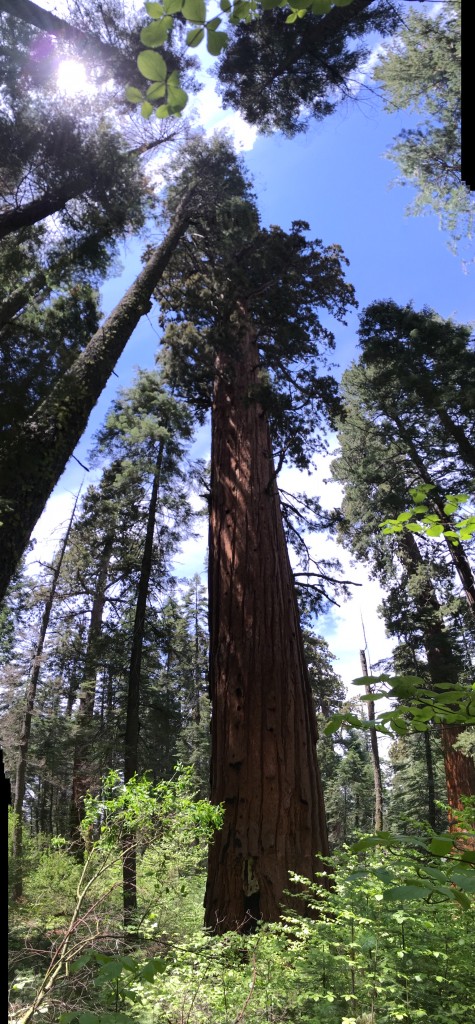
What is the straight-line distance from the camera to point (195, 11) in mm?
907

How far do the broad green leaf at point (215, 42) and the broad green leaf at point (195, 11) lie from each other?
3cm

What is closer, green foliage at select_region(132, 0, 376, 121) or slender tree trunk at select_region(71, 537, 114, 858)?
green foliage at select_region(132, 0, 376, 121)

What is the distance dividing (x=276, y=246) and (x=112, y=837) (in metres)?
8.53

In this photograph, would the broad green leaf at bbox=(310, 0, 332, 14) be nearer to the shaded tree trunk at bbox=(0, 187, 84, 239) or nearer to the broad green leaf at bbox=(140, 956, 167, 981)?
the broad green leaf at bbox=(140, 956, 167, 981)

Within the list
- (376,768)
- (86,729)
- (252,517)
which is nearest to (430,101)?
(252,517)

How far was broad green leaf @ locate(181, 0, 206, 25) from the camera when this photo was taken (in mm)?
892

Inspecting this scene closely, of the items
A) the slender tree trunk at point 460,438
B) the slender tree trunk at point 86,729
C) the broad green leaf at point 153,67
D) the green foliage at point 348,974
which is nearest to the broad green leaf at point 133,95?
the broad green leaf at point 153,67

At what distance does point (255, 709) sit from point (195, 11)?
539 cm

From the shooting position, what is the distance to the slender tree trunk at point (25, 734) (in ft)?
39.8

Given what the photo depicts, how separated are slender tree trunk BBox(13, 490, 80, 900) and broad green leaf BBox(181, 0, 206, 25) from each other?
14.6 meters

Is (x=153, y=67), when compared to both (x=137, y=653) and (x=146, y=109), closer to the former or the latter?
(x=146, y=109)

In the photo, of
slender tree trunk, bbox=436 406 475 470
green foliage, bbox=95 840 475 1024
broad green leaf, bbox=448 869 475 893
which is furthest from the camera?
slender tree trunk, bbox=436 406 475 470

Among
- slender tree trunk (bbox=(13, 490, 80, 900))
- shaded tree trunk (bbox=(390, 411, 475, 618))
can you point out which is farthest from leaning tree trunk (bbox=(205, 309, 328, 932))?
slender tree trunk (bbox=(13, 490, 80, 900))

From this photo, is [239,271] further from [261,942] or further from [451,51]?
[261,942]
